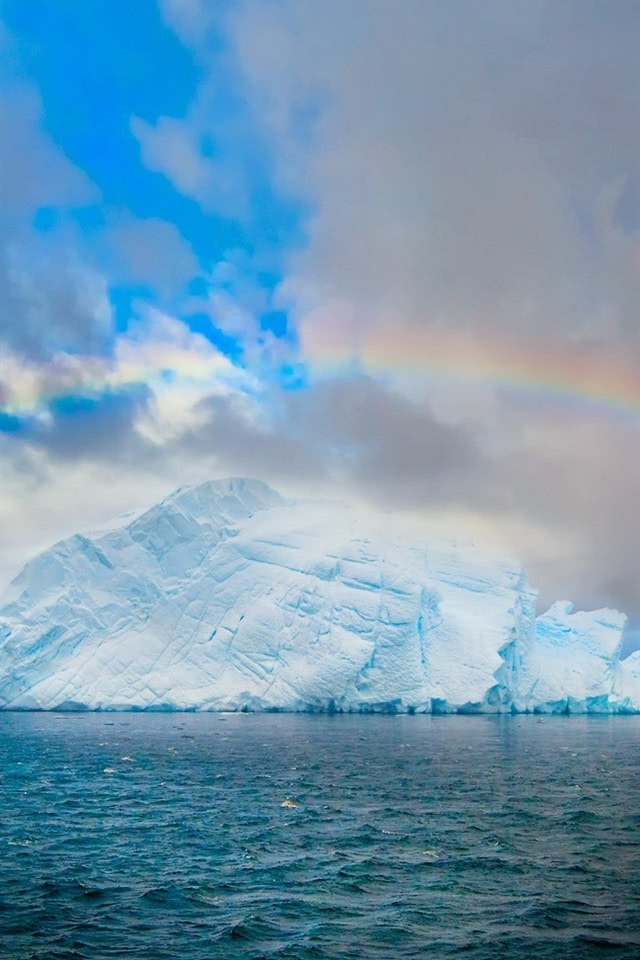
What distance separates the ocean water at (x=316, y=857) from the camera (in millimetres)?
14586

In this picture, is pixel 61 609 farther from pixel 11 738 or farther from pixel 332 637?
pixel 11 738

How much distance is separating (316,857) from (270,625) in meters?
63.8

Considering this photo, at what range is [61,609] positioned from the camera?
86.0m

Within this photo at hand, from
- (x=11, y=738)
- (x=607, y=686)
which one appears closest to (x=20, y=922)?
(x=11, y=738)

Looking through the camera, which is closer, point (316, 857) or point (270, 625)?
point (316, 857)

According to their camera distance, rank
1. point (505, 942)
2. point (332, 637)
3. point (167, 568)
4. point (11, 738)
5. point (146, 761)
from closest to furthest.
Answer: point (505, 942)
point (146, 761)
point (11, 738)
point (332, 637)
point (167, 568)

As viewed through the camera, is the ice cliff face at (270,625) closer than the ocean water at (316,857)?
No

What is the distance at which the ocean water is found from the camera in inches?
574

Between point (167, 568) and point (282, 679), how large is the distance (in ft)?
59.8

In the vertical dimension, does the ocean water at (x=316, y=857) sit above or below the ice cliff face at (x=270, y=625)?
below

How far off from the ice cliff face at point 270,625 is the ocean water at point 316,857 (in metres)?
39.7

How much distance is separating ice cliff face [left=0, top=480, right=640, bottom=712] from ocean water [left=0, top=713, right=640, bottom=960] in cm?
3970

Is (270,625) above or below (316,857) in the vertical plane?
above

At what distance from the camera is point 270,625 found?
8400 cm
